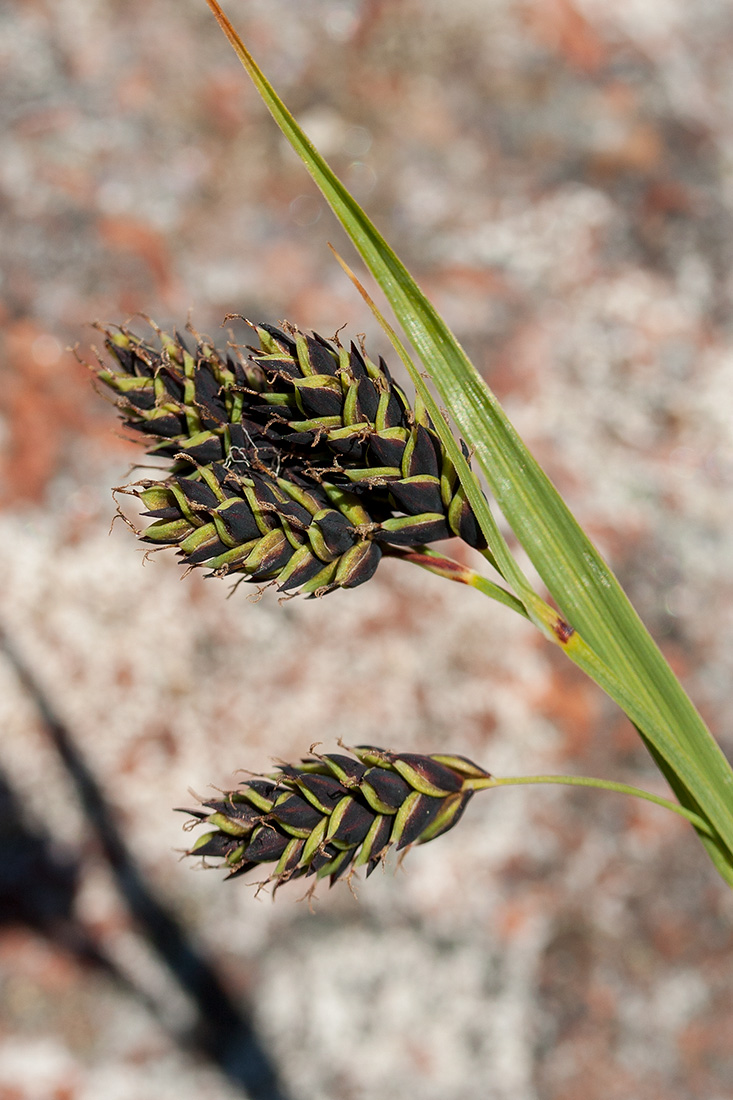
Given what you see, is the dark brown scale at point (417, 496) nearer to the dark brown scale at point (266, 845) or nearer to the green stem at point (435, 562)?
the green stem at point (435, 562)

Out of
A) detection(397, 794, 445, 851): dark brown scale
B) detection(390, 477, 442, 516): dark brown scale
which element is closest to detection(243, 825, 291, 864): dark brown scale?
detection(397, 794, 445, 851): dark brown scale

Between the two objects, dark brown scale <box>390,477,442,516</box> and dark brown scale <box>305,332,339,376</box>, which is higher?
dark brown scale <box>305,332,339,376</box>

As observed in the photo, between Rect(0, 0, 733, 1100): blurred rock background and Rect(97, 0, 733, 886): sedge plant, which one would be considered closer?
Rect(97, 0, 733, 886): sedge plant

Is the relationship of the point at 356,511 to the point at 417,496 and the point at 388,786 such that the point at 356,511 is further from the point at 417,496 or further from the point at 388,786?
A: the point at 388,786

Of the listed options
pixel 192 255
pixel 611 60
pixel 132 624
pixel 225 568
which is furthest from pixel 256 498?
pixel 611 60

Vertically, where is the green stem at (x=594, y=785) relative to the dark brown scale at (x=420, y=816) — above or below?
below

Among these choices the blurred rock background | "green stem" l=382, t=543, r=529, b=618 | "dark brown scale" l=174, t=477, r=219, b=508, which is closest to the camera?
"dark brown scale" l=174, t=477, r=219, b=508

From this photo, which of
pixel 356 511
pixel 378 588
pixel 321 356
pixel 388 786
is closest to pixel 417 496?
pixel 356 511

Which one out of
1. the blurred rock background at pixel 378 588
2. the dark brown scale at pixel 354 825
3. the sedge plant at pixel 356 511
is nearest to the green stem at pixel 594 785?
the sedge plant at pixel 356 511

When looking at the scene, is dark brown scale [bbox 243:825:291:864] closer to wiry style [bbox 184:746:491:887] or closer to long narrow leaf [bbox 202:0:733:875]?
wiry style [bbox 184:746:491:887]
